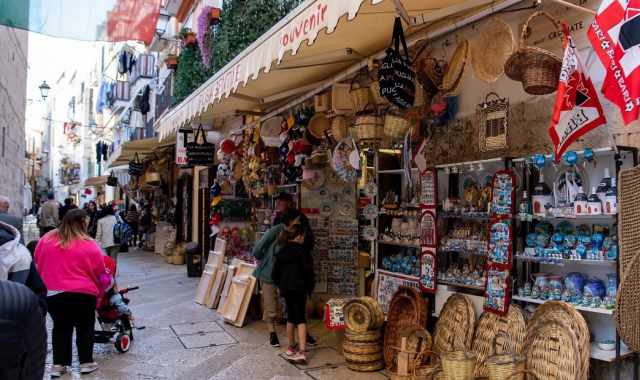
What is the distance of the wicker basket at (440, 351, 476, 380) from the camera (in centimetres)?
393

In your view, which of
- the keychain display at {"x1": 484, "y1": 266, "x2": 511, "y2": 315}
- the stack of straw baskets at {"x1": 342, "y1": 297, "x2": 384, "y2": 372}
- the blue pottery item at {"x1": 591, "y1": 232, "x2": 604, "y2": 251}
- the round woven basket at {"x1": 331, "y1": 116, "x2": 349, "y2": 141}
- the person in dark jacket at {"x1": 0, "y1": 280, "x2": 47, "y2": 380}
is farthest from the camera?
the round woven basket at {"x1": 331, "y1": 116, "x2": 349, "y2": 141}

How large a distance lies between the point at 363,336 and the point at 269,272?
1508 millimetres

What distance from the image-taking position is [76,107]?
48656mm

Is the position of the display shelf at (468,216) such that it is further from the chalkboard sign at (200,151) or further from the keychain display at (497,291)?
the chalkboard sign at (200,151)

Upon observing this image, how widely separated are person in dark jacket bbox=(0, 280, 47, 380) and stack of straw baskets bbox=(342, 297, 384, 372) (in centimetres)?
377

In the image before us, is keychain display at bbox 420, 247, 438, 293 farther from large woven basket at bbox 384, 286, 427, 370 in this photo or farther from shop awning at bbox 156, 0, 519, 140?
shop awning at bbox 156, 0, 519, 140

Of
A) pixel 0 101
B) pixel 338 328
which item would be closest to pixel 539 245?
pixel 338 328

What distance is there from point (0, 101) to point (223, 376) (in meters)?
6.19

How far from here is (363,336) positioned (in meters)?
5.24

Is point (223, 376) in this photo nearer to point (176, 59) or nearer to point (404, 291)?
point (404, 291)

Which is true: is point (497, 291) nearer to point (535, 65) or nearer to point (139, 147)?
point (535, 65)

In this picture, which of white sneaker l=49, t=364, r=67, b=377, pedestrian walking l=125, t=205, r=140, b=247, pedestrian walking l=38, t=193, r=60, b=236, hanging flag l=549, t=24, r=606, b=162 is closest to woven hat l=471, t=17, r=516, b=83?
hanging flag l=549, t=24, r=606, b=162

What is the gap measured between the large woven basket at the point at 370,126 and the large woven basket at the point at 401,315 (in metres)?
1.63

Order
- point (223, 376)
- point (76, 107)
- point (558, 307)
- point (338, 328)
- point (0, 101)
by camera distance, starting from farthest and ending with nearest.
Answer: point (76, 107) < point (0, 101) < point (338, 328) < point (223, 376) < point (558, 307)
